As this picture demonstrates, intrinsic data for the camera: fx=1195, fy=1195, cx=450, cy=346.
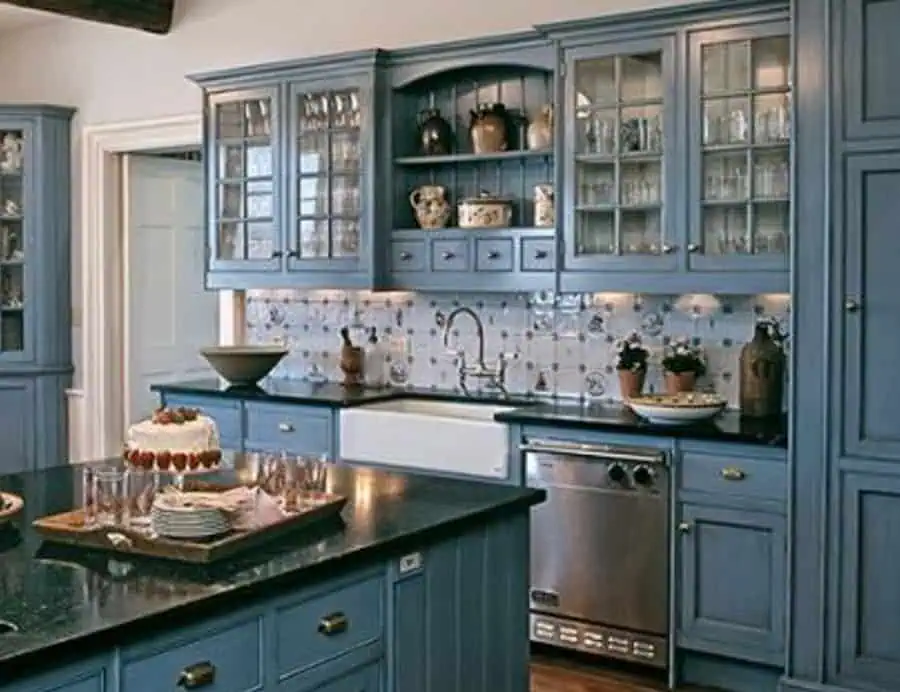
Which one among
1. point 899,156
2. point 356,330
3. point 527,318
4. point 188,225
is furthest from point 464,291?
point 188,225

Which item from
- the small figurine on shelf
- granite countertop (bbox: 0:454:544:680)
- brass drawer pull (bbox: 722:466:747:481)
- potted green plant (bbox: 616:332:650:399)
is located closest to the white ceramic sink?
potted green plant (bbox: 616:332:650:399)

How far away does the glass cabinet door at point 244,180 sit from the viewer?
214 inches

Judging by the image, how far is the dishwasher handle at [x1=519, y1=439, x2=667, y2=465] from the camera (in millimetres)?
4082

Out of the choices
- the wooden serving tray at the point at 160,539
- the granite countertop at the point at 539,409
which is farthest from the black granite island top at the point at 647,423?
the wooden serving tray at the point at 160,539

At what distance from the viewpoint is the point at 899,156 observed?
352 centimetres

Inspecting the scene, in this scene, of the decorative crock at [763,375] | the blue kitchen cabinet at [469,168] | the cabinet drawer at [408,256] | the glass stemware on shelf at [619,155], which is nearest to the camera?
the decorative crock at [763,375]

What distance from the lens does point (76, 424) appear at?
21.5 ft

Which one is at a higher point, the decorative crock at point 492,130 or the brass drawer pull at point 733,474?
the decorative crock at point 492,130

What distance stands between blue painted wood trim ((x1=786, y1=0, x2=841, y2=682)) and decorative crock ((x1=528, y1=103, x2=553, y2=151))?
1.25 metres

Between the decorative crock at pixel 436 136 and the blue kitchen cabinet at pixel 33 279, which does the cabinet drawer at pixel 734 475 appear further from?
the blue kitchen cabinet at pixel 33 279

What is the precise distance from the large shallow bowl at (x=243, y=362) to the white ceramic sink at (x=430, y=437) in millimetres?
701

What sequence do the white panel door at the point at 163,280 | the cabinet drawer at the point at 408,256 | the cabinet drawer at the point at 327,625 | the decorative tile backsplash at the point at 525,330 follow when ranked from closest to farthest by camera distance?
the cabinet drawer at the point at 327,625, the decorative tile backsplash at the point at 525,330, the cabinet drawer at the point at 408,256, the white panel door at the point at 163,280

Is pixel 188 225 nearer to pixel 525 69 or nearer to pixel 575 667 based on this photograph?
pixel 525 69

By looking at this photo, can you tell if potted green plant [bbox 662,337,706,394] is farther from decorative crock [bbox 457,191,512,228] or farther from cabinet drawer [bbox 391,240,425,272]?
cabinet drawer [bbox 391,240,425,272]
